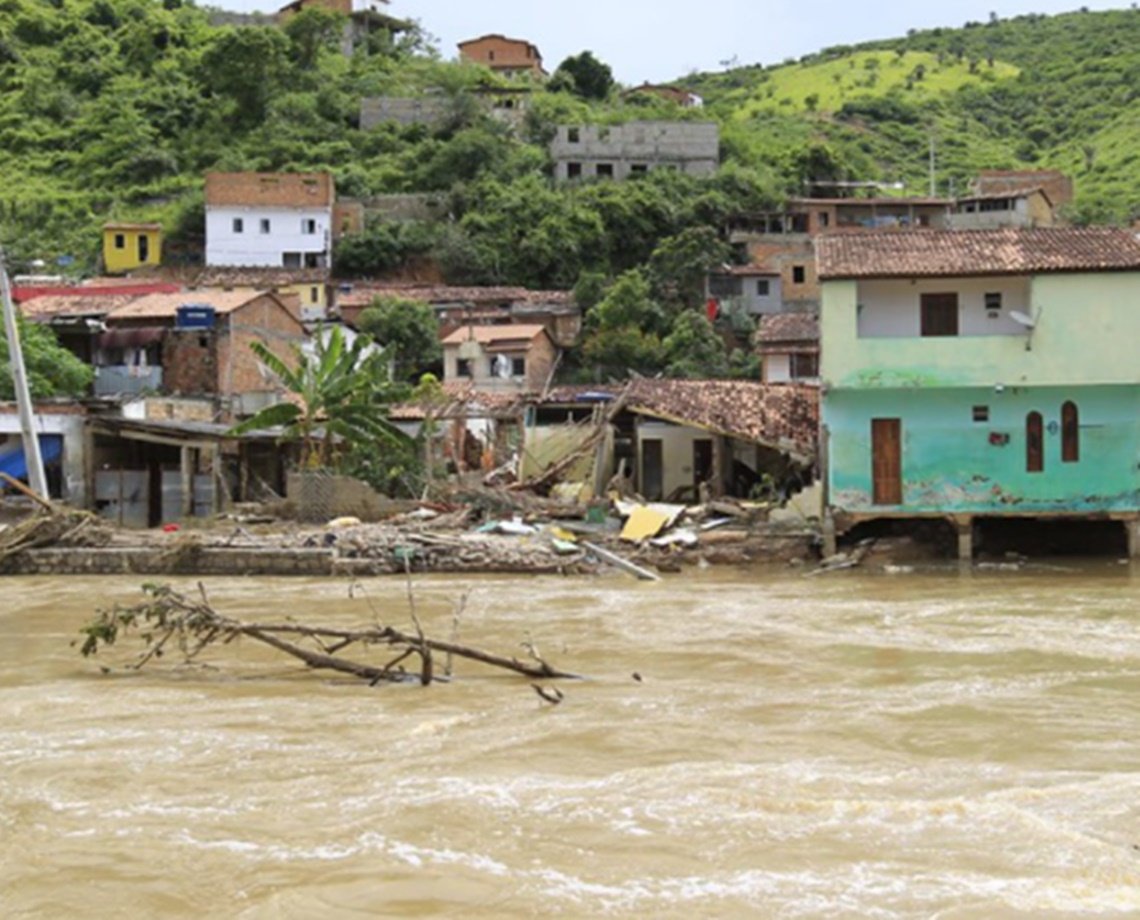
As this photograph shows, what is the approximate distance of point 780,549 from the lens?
24.6 meters

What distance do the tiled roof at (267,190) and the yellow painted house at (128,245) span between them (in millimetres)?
2645

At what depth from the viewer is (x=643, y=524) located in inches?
989

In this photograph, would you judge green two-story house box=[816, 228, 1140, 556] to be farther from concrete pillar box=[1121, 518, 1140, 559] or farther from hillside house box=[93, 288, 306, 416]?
hillside house box=[93, 288, 306, 416]

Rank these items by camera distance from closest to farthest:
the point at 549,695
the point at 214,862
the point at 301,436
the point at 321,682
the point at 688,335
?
1. the point at 214,862
2. the point at 549,695
3. the point at 321,682
4. the point at 301,436
5. the point at 688,335

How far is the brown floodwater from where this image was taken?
7.80 meters

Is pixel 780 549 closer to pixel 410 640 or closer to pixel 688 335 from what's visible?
pixel 410 640

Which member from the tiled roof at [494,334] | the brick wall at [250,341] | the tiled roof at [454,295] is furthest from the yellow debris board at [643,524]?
the tiled roof at [454,295]

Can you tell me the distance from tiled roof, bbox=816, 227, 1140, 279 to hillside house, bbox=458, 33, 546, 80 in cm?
6413

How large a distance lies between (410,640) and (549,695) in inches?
51.8

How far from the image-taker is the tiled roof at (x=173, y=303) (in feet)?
115

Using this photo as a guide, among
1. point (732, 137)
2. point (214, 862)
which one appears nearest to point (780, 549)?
point (214, 862)

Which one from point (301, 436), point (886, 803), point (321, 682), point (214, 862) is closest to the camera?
point (214, 862)

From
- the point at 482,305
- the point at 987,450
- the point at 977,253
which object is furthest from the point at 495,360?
the point at 987,450

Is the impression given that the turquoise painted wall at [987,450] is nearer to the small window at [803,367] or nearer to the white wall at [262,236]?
the small window at [803,367]
